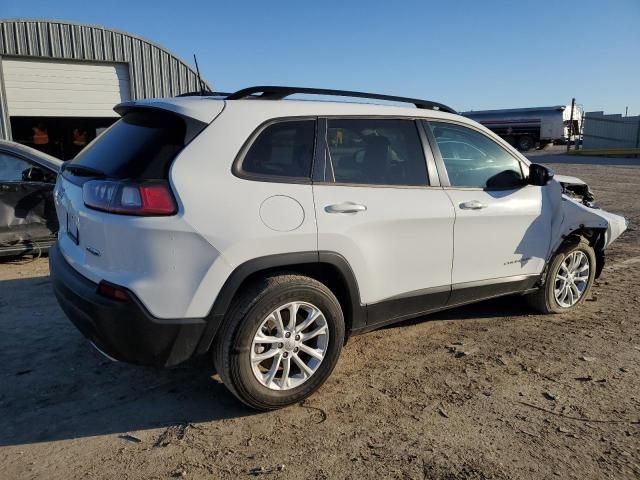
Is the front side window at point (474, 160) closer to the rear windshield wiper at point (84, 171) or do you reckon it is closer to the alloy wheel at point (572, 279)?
the alloy wheel at point (572, 279)

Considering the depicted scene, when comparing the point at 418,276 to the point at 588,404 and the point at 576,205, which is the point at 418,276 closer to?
the point at 588,404

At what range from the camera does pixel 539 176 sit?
14.1 feet

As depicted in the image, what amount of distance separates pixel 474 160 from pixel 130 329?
2.76 meters

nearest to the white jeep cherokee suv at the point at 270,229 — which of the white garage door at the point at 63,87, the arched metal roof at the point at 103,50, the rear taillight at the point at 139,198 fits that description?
the rear taillight at the point at 139,198

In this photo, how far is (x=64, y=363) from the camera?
3777 millimetres

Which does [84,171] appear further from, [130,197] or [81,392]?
[81,392]

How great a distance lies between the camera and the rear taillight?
8.83 feet

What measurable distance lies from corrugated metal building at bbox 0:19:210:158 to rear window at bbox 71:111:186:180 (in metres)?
12.2

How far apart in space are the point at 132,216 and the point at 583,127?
122ft

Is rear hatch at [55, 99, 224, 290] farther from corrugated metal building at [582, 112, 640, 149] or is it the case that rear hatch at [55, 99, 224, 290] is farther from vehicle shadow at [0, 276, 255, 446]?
corrugated metal building at [582, 112, 640, 149]

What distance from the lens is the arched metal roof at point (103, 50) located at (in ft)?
43.8

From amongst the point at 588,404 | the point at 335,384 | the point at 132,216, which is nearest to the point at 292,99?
the point at 132,216

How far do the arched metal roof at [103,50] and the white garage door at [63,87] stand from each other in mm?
299

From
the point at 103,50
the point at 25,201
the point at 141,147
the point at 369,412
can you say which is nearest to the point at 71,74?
the point at 103,50
